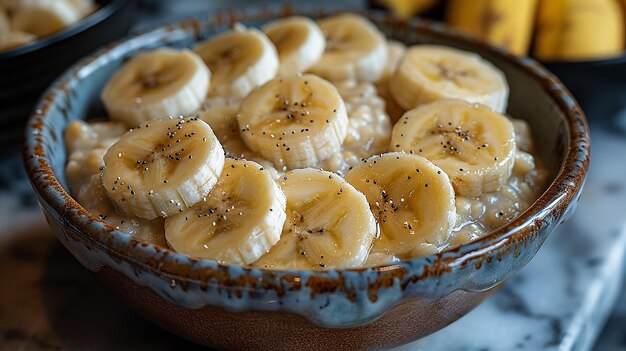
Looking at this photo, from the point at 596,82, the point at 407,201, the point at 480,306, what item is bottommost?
the point at 480,306

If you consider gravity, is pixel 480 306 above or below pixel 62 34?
below

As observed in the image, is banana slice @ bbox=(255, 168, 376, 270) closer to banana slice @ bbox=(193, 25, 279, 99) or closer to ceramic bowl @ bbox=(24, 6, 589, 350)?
ceramic bowl @ bbox=(24, 6, 589, 350)

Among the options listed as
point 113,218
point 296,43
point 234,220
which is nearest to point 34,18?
Result: point 296,43

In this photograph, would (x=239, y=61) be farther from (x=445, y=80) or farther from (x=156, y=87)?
(x=445, y=80)

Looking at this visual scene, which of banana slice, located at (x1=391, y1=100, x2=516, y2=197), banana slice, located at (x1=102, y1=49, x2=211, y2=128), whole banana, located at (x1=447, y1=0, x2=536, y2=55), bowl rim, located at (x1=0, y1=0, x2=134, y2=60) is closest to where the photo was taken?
banana slice, located at (x1=391, y1=100, x2=516, y2=197)

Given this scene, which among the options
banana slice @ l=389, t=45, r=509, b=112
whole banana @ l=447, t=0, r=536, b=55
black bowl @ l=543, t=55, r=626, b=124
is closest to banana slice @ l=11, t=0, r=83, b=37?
banana slice @ l=389, t=45, r=509, b=112

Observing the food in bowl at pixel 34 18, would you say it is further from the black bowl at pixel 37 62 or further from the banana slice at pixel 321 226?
the banana slice at pixel 321 226

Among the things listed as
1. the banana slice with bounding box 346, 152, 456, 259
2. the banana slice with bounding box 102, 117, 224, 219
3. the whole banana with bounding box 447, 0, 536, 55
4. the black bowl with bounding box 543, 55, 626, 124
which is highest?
the banana slice with bounding box 102, 117, 224, 219
